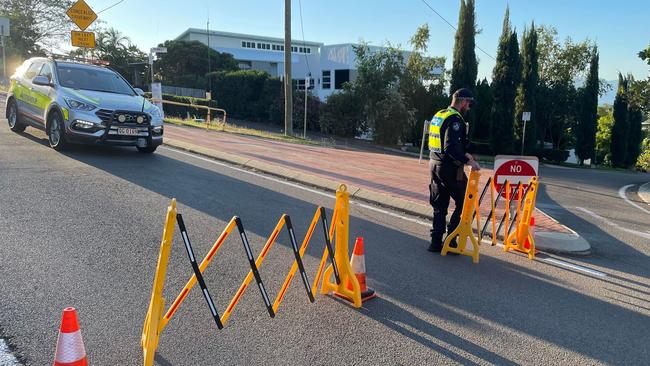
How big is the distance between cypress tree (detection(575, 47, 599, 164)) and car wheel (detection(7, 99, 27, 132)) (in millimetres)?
34340

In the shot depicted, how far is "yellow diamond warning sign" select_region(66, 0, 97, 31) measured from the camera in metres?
17.3

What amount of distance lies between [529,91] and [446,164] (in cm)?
3181


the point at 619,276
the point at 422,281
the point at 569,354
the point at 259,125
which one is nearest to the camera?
the point at 569,354

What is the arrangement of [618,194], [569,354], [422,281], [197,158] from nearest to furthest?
[569,354] < [422,281] < [197,158] < [618,194]

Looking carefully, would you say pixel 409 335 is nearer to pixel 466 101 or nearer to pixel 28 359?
pixel 28 359

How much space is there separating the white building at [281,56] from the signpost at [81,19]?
30199mm

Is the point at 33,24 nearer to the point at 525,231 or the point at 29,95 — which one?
the point at 29,95

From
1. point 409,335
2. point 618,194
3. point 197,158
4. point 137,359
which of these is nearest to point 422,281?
point 409,335

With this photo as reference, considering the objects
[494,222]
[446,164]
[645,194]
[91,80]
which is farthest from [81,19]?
[645,194]

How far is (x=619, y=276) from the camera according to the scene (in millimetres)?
5707

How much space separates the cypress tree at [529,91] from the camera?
34562mm

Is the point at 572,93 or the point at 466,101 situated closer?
the point at 466,101

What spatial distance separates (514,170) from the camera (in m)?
6.75

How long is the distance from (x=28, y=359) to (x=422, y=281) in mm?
3397
